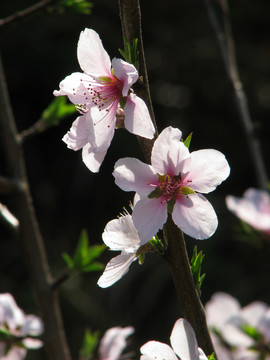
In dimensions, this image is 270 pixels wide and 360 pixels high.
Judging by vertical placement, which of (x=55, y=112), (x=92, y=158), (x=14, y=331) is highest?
(x=55, y=112)

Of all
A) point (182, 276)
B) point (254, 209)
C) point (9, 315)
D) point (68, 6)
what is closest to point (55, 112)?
point (68, 6)

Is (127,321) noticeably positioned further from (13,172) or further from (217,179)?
(217,179)

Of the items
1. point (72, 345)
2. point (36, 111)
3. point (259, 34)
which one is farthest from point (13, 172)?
point (259, 34)

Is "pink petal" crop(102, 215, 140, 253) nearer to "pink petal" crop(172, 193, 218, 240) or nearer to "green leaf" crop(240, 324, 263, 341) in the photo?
"pink petal" crop(172, 193, 218, 240)

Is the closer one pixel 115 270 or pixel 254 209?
pixel 115 270

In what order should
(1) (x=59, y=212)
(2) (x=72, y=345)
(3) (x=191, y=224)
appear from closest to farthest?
(3) (x=191, y=224) → (2) (x=72, y=345) → (1) (x=59, y=212)

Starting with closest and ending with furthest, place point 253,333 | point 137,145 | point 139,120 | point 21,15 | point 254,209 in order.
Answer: point 139,120
point 21,15
point 253,333
point 254,209
point 137,145

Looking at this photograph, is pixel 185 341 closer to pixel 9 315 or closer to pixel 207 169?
pixel 207 169
